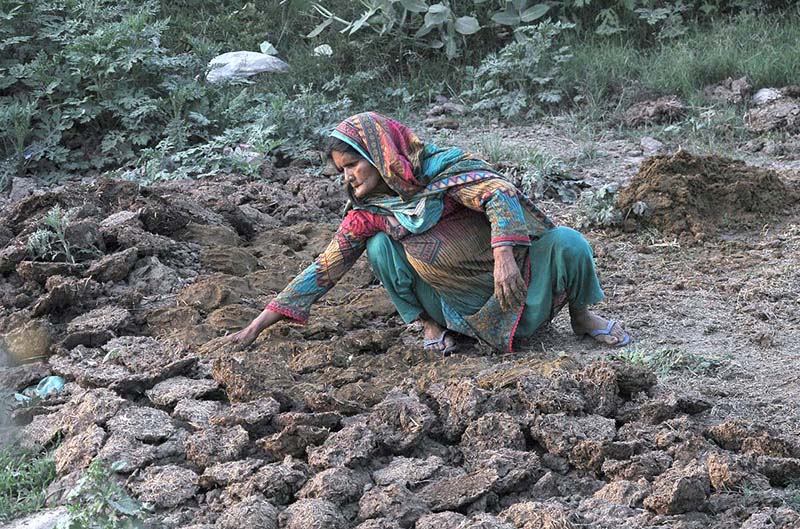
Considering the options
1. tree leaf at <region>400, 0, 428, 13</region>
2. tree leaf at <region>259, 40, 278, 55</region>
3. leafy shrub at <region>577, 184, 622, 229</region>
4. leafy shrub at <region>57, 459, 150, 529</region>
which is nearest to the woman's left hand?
leafy shrub at <region>57, 459, 150, 529</region>

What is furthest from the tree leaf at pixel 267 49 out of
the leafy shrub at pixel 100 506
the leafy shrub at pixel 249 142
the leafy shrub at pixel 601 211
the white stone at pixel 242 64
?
the leafy shrub at pixel 100 506

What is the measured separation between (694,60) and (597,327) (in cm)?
367

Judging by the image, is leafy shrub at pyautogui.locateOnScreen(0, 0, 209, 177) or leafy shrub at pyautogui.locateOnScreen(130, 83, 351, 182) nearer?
leafy shrub at pyautogui.locateOnScreen(130, 83, 351, 182)

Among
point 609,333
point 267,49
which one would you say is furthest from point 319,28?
point 609,333

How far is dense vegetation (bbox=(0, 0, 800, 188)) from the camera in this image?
684cm

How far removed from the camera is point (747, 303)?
4.44m

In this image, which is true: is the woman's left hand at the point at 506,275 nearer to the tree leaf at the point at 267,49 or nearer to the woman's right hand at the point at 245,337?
the woman's right hand at the point at 245,337

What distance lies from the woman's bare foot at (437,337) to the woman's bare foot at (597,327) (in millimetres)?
455

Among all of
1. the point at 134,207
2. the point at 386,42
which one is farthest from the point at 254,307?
the point at 386,42

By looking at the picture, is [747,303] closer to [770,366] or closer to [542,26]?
[770,366]

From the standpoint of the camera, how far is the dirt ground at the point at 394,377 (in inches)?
115

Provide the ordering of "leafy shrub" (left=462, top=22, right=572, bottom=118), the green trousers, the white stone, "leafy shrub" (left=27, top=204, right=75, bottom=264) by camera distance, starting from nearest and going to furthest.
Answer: the green trousers
"leafy shrub" (left=27, top=204, right=75, bottom=264)
"leafy shrub" (left=462, top=22, right=572, bottom=118)
the white stone

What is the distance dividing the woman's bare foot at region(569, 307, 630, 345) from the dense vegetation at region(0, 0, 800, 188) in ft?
8.85

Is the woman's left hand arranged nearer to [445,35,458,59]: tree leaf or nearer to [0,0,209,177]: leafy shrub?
[0,0,209,177]: leafy shrub
